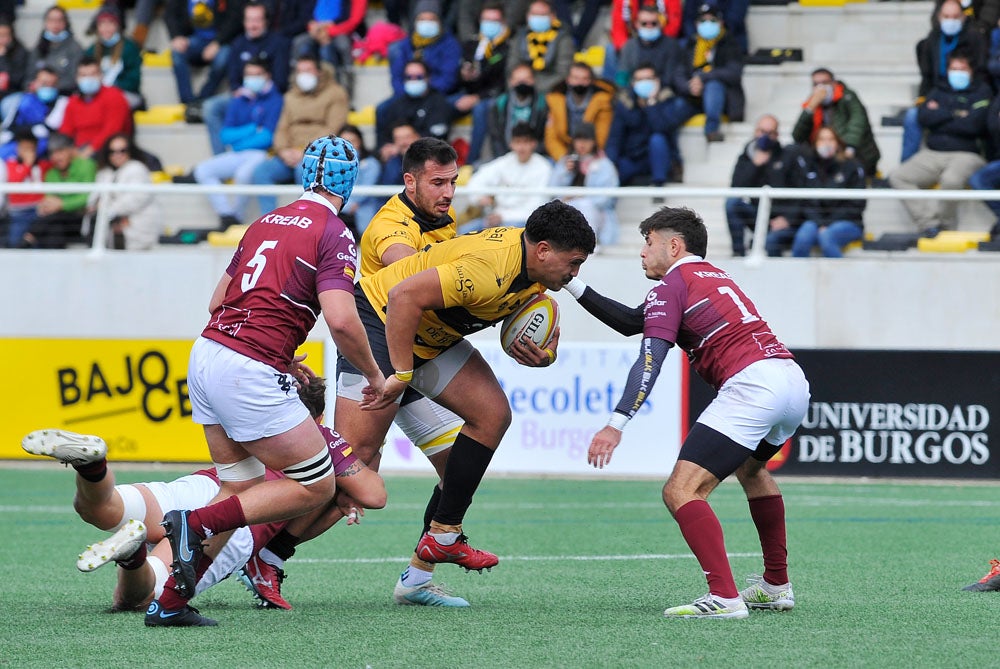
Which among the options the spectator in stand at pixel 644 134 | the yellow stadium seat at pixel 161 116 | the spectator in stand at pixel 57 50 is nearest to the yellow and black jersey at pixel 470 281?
the spectator in stand at pixel 644 134

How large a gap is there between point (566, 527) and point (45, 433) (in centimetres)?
482

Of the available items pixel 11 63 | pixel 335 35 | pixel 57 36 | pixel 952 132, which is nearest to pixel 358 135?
pixel 335 35

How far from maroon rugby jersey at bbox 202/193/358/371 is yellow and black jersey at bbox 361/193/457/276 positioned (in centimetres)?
105

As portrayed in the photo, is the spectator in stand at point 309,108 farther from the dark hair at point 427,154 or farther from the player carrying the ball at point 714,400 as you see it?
the player carrying the ball at point 714,400

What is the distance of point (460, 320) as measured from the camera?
6344mm

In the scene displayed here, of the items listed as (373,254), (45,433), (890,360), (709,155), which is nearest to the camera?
(45,433)

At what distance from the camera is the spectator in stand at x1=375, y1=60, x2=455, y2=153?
15.4m

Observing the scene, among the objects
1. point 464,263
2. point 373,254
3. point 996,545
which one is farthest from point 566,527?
point 464,263

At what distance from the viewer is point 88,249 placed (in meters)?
14.7

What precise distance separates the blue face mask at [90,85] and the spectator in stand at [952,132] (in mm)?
8903

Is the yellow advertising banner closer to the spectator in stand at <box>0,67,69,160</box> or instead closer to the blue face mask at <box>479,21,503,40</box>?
the spectator in stand at <box>0,67,69,160</box>

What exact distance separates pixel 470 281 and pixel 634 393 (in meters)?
0.86

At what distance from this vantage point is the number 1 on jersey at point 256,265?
5.73 meters

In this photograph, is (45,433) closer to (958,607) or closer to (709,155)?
(958,607)
